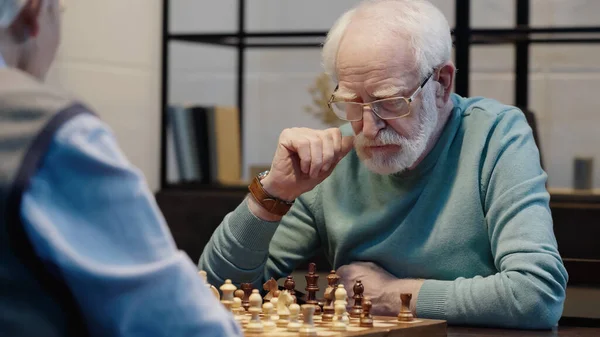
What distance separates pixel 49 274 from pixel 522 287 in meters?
1.27

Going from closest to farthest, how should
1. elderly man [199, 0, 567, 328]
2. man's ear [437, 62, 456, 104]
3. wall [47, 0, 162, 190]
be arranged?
1. elderly man [199, 0, 567, 328]
2. man's ear [437, 62, 456, 104]
3. wall [47, 0, 162, 190]

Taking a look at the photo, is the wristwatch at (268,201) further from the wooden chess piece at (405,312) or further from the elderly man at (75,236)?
the elderly man at (75,236)

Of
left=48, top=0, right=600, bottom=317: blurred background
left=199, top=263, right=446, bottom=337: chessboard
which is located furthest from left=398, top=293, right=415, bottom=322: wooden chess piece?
left=48, top=0, right=600, bottom=317: blurred background

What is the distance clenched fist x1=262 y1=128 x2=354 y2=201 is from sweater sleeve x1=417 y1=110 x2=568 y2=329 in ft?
1.23

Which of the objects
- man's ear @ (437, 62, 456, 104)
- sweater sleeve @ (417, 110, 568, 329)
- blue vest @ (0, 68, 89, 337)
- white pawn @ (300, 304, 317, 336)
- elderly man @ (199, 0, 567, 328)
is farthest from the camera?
man's ear @ (437, 62, 456, 104)

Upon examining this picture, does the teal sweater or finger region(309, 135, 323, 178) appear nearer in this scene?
the teal sweater

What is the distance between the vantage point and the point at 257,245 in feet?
7.53

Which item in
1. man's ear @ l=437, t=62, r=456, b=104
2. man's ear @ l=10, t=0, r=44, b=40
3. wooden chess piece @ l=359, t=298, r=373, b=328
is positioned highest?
man's ear @ l=10, t=0, r=44, b=40

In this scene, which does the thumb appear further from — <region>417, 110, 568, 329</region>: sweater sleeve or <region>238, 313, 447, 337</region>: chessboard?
<region>238, 313, 447, 337</region>: chessboard

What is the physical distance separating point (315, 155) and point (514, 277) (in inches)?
20.9

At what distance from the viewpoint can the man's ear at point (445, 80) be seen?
2.37 meters

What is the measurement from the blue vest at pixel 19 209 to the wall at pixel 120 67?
3240 millimetres

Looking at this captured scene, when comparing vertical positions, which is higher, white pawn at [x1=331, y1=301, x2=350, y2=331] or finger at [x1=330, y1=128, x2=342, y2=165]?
finger at [x1=330, y1=128, x2=342, y2=165]

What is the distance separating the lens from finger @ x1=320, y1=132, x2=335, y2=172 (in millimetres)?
2281
